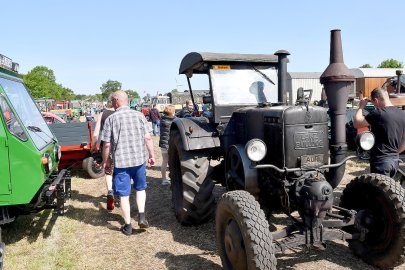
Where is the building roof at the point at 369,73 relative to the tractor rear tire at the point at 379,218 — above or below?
above

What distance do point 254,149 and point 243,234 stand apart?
771 millimetres

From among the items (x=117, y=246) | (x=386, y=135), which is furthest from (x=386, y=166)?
(x=117, y=246)

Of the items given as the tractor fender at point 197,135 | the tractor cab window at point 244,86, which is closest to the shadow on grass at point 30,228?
the tractor fender at point 197,135

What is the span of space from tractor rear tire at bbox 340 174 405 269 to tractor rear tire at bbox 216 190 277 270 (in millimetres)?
1042

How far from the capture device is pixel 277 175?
127 inches

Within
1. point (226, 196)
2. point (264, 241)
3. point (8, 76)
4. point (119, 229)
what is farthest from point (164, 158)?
point (264, 241)

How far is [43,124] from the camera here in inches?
188

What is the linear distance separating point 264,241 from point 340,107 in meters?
1.59

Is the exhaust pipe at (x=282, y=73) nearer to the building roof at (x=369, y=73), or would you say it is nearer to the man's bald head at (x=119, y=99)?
the man's bald head at (x=119, y=99)

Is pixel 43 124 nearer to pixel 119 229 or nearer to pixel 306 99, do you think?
pixel 119 229

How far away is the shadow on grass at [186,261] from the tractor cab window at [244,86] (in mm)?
1862

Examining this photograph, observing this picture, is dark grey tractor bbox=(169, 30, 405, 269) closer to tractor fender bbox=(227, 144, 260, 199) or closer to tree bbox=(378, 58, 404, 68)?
tractor fender bbox=(227, 144, 260, 199)

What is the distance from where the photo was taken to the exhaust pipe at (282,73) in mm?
3799

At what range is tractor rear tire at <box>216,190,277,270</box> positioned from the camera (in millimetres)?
2512
